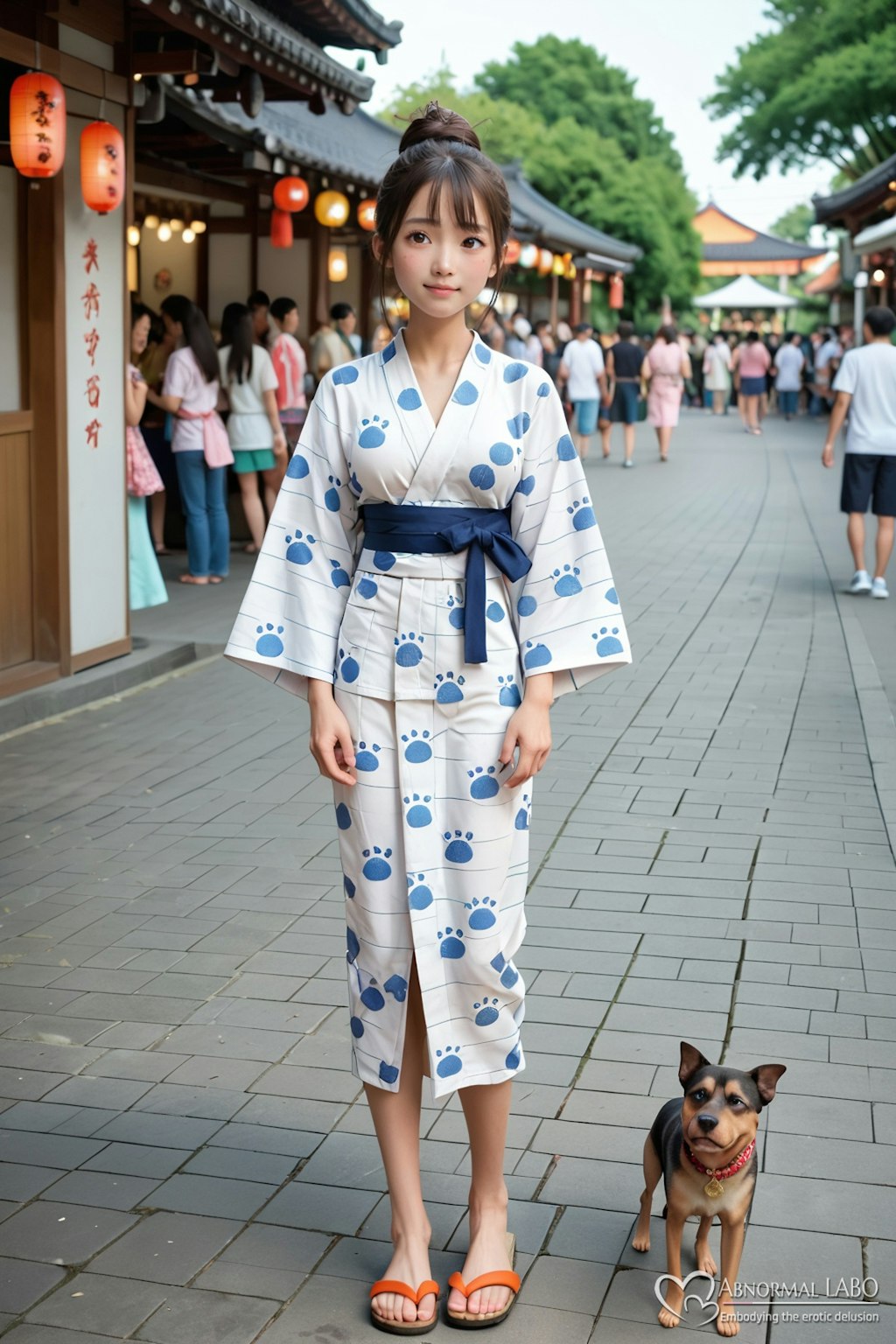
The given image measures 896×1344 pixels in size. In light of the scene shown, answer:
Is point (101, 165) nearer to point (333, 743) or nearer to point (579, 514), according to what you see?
point (579, 514)

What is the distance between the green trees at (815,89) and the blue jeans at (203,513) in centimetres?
2534

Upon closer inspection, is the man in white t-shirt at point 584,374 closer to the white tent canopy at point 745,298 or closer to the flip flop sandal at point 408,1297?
the flip flop sandal at point 408,1297

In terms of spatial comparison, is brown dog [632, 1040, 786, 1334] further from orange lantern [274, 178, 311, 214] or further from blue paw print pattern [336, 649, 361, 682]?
orange lantern [274, 178, 311, 214]

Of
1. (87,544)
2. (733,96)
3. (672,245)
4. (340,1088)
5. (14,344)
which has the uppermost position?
(733,96)

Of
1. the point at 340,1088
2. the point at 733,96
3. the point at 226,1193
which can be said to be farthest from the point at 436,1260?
the point at 733,96

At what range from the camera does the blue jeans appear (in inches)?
427

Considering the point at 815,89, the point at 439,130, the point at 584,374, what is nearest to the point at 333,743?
the point at 439,130

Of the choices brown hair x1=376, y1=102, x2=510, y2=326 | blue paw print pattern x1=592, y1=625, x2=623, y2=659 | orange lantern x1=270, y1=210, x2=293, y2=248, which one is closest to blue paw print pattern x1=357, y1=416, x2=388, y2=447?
brown hair x1=376, y1=102, x2=510, y2=326

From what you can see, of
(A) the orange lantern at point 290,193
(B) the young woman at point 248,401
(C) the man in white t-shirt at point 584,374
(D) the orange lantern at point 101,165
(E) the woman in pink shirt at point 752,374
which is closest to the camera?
(D) the orange lantern at point 101,165

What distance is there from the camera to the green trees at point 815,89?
32438 mm

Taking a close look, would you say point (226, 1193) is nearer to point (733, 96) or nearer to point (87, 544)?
point (87, 544)

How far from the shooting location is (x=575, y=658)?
2.91 metres

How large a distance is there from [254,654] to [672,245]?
1607 inches

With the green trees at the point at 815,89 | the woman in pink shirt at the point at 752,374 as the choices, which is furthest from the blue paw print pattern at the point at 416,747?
the green trees at the point at 815,89
